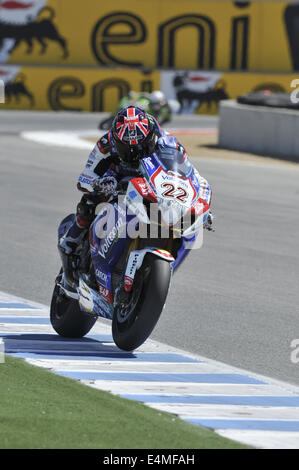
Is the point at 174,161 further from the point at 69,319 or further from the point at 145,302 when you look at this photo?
the point at 69,319

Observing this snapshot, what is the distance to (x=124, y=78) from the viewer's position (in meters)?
35.6

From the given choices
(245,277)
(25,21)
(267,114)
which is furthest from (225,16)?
(245,277)

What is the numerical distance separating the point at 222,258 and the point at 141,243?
4.88 meters

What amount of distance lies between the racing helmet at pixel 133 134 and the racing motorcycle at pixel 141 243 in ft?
0.39

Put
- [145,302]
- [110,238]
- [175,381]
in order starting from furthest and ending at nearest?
[110,238] → [145,302] → [175,381]

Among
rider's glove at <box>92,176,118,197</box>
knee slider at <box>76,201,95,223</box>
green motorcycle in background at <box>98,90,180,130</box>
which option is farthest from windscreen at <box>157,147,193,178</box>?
green motorcycle in background at <box>98,90,180,130</box>

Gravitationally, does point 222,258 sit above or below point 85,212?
below

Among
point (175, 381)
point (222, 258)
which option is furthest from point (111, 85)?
point (175, 381)

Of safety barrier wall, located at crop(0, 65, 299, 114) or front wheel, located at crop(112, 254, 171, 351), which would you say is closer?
front wheel, located at crop(112, 254, 171, 351)

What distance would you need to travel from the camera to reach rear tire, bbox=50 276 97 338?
25.6 feet

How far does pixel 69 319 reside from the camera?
782cm

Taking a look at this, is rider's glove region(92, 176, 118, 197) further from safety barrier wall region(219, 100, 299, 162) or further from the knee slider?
safety barrier wall region(219, 100, 299, 162)

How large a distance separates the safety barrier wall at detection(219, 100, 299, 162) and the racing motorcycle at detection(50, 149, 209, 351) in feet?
53.1

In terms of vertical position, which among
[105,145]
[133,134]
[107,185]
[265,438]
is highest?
[133,134]
